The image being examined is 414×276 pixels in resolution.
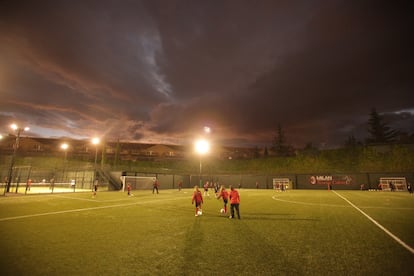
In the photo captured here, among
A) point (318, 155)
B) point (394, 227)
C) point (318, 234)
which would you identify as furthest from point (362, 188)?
point (318, 234)

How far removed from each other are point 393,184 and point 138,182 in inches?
2041

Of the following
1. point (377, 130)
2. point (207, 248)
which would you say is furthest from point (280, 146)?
point (207, 248)

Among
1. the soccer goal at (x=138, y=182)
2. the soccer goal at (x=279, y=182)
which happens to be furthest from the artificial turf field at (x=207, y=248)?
the soccer goal at (x=279, y=182)

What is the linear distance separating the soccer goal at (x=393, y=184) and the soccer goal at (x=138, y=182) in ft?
158

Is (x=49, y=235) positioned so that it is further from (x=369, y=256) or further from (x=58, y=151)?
(x=58, y=151)

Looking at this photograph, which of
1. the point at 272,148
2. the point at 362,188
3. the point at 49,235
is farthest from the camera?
the point at 272,148

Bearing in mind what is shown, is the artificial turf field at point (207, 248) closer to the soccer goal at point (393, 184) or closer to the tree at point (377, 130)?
the soccer goal at point (393, 184)

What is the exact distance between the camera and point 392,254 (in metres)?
5.62

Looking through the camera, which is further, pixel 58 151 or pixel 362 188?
pixel 58 151

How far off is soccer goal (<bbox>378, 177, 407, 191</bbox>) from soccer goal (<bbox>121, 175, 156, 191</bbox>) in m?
48.3

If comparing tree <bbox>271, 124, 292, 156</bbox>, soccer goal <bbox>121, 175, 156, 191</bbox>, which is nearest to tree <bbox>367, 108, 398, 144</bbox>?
tree <bbox>271, 124, 292, 156</bbox>

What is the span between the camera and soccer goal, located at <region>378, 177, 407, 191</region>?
38.2 m

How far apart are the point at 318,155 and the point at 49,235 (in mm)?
61054

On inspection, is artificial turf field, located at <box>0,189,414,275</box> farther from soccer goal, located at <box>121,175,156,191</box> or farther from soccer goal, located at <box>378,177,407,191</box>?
soccer goal, located at <box>378,177,407,191</box>
